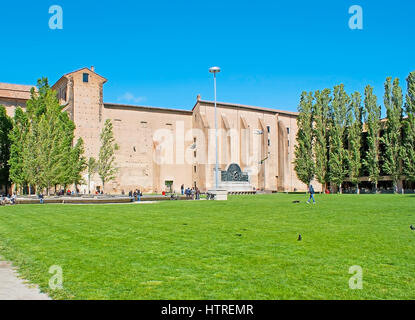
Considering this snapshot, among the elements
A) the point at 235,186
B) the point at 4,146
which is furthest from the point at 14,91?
the point at 235,186

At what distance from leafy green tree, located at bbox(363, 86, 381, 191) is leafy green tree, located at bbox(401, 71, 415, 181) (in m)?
3.40

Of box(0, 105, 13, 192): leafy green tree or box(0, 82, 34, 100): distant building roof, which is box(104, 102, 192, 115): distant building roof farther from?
box(0, 82, 34, 100): distant building roof

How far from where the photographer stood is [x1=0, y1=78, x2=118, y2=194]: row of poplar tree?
1303 inches

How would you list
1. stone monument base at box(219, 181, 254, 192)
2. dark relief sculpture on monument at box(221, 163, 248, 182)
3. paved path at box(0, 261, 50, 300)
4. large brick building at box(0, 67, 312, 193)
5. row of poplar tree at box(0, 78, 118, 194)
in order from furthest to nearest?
1. large brick building at box(0, 67, 312, 193)
2. dark relief sculpture on monument at box(221, 163, 248, 182)
3. stone monument base at box(219, 181, 254, 192)
4. row of poplar tree at box(0, 78, 118, 194)
5. paved path at box(0, 261, 50, 300)

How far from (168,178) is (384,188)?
33.8 metres

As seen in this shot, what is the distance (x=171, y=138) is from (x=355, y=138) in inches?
1073

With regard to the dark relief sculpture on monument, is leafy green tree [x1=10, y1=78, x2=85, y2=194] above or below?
above

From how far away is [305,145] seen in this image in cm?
5122

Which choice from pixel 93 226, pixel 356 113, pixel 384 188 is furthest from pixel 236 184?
pixel 93 226

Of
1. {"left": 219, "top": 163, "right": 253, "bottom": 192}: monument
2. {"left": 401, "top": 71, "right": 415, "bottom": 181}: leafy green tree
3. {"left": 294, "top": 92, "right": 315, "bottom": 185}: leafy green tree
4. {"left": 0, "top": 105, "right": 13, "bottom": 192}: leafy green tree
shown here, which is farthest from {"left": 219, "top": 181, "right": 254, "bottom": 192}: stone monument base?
{"left": 0, "top": 105, "right": 13, "bottom": 192}: leafy green tree

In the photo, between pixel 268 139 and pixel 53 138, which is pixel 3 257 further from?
pixel 268 139

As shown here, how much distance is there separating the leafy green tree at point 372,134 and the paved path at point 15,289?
4883cm

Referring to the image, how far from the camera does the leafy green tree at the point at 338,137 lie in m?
48.5

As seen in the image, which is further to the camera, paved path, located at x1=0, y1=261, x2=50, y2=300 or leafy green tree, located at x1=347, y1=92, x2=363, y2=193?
leafy green tree, located at x1=347, y1=92, x2=363, y2=193
